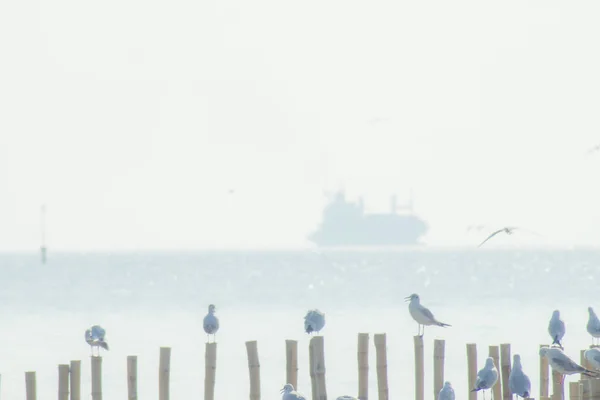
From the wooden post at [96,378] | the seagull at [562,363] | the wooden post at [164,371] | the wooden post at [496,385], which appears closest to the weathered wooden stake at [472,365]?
the wooden post at [496,385]

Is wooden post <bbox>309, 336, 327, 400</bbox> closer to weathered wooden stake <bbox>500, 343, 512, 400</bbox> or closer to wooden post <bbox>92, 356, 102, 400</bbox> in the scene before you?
weathered wooden stake <bbox>500, 343, 512, 400</bbox>

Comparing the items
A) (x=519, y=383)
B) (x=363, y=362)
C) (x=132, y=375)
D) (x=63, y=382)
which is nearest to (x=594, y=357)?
(x=519, y=383)

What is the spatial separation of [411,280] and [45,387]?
2732 inches

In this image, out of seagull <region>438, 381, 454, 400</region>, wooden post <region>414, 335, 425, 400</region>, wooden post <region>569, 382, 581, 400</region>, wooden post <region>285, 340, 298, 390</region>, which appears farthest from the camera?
wooden post <region>414, 335, 425, 400</region>

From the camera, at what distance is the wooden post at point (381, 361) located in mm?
14938

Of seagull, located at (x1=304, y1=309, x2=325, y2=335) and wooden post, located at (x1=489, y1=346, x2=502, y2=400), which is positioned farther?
seagull, located at (x1=304, y1=309, x2=325, y2=335)

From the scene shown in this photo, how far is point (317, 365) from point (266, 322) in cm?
3485

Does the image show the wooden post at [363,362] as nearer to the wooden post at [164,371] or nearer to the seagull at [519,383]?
the seagull at [519,383]

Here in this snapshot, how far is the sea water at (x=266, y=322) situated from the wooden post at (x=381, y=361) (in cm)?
955

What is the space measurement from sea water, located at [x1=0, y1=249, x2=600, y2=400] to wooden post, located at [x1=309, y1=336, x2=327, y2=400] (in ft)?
32.4

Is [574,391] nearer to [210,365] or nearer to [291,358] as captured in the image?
[291,358]

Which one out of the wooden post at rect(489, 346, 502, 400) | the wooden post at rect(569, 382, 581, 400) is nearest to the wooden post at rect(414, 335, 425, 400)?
the wooden post at rect(489, 346, 502, 400)

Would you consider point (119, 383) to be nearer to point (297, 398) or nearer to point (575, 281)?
point (297, 398)

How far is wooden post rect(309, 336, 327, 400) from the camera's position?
587 inches
